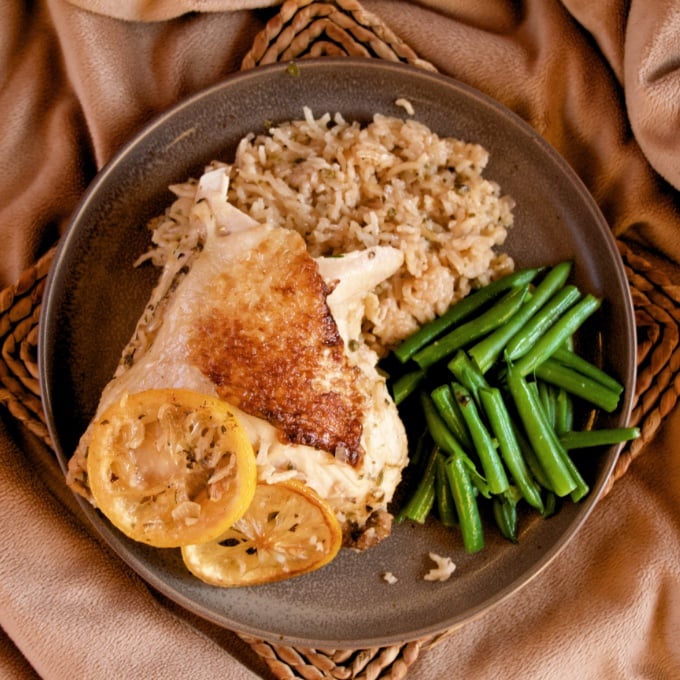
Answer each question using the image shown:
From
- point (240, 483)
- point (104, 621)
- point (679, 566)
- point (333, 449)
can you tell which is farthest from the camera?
point (679, 566)

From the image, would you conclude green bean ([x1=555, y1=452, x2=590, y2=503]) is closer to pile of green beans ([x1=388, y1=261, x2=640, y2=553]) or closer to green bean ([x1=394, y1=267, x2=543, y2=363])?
pile of green beans ([x1=388, y1=261, x2=640, y2=553])

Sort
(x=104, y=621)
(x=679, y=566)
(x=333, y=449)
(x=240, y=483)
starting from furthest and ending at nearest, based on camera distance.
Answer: (x=679, y=566)
(x=104, y=621)
(x=333, y=449)
(x=240, y=483)

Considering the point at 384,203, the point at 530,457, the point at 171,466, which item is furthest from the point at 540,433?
the point at 171,466

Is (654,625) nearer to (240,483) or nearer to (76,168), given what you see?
(240,483)

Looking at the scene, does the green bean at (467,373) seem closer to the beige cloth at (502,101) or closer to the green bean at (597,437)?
the green bean at (597,437)

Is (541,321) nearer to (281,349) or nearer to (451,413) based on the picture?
(451,413)

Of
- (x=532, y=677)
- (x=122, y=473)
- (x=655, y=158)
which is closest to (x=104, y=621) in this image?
(x=122, y=473)
